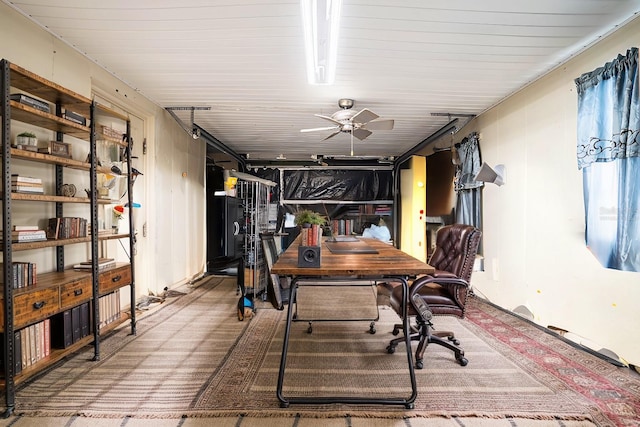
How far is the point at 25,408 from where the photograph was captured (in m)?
1.68

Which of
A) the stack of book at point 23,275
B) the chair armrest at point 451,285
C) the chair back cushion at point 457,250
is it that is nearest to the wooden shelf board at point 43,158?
the stack of book at point 23,275

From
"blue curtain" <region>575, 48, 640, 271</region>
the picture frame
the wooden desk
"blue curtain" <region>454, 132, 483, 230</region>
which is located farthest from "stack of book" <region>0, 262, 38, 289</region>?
"blue curtain" <region>454, 132, 483, 230</region>

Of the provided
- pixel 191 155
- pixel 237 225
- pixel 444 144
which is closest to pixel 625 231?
pixel 444 144

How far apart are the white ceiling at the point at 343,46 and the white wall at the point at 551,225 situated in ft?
0.68

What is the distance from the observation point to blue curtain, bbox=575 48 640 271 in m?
2.03

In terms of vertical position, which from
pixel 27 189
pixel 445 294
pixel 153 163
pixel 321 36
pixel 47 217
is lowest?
pixel 445 294

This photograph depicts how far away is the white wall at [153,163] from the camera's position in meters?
2.14

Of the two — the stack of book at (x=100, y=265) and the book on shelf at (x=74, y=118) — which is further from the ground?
the book on shelf at (x=74, y=118)

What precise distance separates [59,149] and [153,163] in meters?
1.62

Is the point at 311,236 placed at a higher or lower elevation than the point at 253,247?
higher

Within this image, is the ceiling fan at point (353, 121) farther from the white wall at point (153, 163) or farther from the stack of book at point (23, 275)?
the stack of book at point (23, 275)

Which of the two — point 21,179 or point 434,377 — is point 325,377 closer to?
point 434,377

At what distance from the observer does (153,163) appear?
371 centimetres

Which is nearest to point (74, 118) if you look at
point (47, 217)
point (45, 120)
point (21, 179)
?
point (45, 120)
